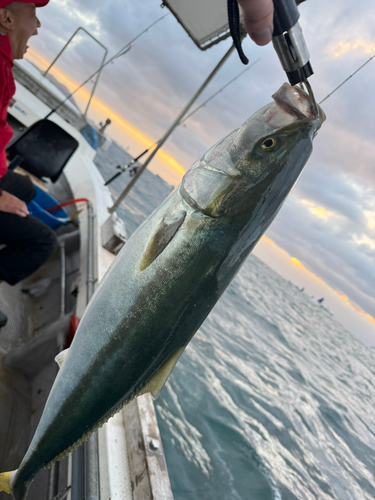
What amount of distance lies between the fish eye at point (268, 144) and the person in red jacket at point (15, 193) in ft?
6.89

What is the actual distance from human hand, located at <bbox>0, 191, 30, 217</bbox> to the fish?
6.18 feet

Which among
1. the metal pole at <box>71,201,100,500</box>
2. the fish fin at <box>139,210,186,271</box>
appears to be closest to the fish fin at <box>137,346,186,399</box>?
the fish fin at <box>139,210,186,271</box>

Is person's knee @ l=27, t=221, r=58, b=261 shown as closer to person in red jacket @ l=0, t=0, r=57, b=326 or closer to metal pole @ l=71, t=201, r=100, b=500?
person in red jacket @ l=0, t=0, r=57, b=326

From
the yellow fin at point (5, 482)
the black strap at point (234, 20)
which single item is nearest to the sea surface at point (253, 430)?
the yellow fin at point (5, 482)

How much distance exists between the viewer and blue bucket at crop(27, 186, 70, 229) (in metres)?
4.15

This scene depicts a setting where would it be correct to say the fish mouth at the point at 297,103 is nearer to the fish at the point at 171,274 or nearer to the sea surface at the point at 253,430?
the fish at the point at 171,274

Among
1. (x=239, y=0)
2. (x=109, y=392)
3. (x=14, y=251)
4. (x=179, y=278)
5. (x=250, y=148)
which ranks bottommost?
(x=14, y=251)

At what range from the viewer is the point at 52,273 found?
4418mm

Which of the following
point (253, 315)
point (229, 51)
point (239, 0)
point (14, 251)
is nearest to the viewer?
point (239, 0)

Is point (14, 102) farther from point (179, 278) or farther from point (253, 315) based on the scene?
point (253, 315)

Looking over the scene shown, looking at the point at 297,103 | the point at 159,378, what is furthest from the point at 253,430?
the point at 297,103

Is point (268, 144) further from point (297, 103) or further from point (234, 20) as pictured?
point (234, 20)

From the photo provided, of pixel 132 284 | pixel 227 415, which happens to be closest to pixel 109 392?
pixel 132 284

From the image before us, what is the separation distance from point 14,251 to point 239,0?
2973mm
